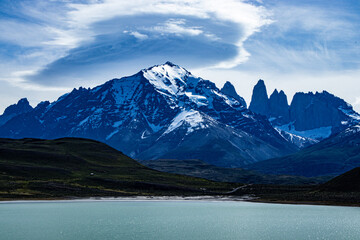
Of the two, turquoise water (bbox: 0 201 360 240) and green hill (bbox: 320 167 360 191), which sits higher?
green hill (bbox: 320 167 360 191)

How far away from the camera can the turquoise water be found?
3374 inches

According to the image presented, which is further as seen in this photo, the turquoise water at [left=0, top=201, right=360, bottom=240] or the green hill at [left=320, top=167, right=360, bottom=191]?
the green hill at [left=320, top=167, right=360, bottom=191]

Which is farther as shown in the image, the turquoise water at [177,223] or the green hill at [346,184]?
the green hill at [346,184]

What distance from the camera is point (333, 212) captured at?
124 meters

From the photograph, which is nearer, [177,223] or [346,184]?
[177,223]

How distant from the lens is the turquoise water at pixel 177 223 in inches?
3374

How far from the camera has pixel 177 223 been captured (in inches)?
4060

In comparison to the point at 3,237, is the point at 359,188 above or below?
above

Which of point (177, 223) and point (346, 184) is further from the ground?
point (346, 184)

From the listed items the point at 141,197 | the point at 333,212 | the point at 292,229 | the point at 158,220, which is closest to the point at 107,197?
the point at 141,197

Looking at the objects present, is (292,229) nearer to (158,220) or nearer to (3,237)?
(158,220)

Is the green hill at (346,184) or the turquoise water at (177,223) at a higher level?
the green hill at (346,184)

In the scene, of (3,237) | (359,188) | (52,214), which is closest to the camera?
(3,237)

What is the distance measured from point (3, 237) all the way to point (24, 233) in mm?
5697
